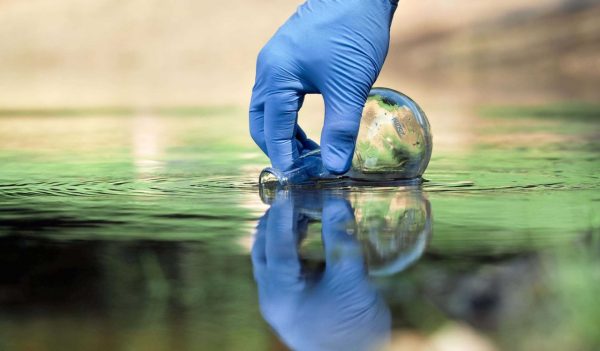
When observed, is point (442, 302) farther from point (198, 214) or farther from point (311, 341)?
point (198, 214)

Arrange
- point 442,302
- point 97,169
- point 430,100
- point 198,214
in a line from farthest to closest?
1. point 430,100
2. point 97,169
3. point 198,214
4. point 442,302

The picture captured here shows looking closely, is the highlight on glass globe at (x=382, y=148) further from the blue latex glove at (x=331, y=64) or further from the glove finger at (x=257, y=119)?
the blue latex glove at (x=331, y=64)

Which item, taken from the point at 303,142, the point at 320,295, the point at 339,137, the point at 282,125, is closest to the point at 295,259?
the point at 320,295

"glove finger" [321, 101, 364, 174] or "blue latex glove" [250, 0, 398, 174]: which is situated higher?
"blue latex glove" [250, 0, 398, 174]

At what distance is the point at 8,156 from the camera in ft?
30.9

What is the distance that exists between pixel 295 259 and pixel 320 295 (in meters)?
0.68

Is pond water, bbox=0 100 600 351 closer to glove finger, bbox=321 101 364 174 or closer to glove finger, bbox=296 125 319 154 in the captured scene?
glove finger, bbox=321 101 364 174

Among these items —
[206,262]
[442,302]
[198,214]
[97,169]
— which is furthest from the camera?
[97,169]

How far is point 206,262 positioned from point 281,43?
2.28 meters

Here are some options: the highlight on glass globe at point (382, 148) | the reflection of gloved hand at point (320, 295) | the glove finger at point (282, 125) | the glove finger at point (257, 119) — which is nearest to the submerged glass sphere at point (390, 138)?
the highlight on glass globe at point (382, 148)

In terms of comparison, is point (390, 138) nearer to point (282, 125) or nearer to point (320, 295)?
point (282, 125)

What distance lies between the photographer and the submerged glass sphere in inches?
261

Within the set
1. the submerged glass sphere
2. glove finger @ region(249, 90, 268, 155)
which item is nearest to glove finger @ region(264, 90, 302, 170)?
glove finger @ region(249, 90, 268, 155)

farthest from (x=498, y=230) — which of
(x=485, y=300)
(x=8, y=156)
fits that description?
(x=8, y=156)
